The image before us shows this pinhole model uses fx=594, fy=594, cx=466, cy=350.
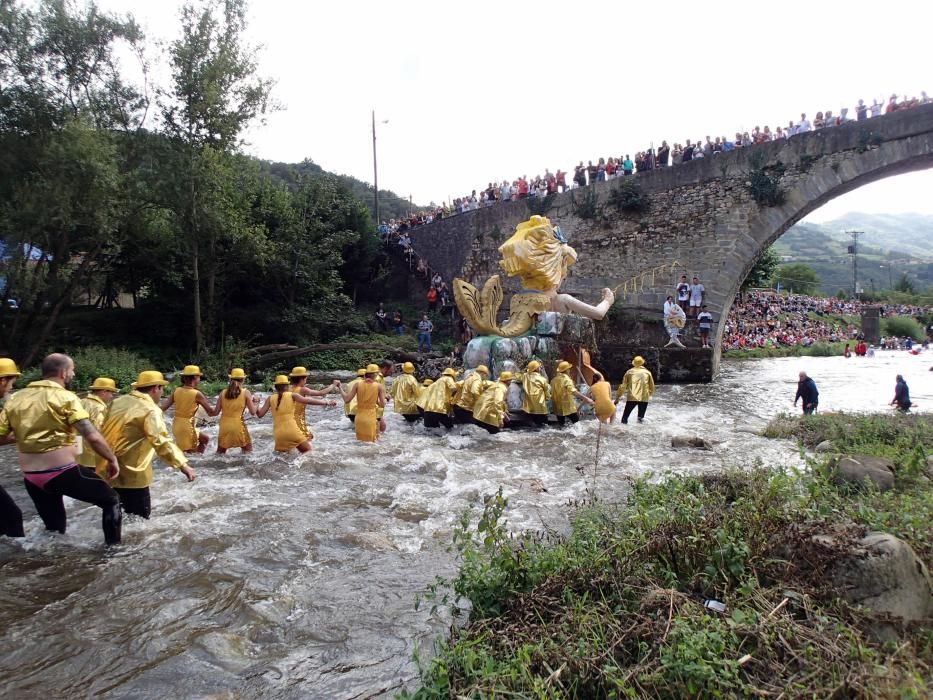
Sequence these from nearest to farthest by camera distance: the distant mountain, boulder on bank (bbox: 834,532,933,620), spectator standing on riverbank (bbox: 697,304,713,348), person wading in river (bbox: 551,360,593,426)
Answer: boulder on bank (bbox: 834,532,933,620) → person wading in river (bbox: 551,360,593,426) → spectator standing on riverbank (bbox: 697,304,713,348) → the distant mountain

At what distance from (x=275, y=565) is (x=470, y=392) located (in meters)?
4.91

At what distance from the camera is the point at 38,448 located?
13.9ft

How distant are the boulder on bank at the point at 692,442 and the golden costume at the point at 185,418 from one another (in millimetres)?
6342

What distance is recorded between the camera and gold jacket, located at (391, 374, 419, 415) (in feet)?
33.0

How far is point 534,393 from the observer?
9297 millimetres

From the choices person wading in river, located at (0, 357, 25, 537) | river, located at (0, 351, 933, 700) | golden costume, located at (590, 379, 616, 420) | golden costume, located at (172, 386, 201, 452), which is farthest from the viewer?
golden costume, located at (590, 379, 616, 420)

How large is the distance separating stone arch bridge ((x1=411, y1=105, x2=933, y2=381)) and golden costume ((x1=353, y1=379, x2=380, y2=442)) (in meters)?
10.9

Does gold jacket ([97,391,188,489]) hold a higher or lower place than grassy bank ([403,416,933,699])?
higher

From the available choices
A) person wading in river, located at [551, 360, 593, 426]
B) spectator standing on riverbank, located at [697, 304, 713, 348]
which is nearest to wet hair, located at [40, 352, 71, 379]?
person wading in river, located at [551, 360, 593, 426]

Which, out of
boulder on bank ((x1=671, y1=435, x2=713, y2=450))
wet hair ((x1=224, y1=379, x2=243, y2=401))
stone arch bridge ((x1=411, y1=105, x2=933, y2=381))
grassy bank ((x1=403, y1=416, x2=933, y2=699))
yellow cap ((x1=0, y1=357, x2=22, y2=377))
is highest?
stone arch bridge ((x1=411, y1=105, x2=933, y2=381))

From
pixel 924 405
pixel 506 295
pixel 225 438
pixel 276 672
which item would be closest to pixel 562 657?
pixel 276 672

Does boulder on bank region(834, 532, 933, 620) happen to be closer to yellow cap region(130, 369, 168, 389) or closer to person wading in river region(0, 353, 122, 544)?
person wading in river region(0, 353, 122, 544)

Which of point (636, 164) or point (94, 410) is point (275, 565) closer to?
point (94, 410)

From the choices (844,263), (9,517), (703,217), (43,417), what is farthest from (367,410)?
(844,263)
